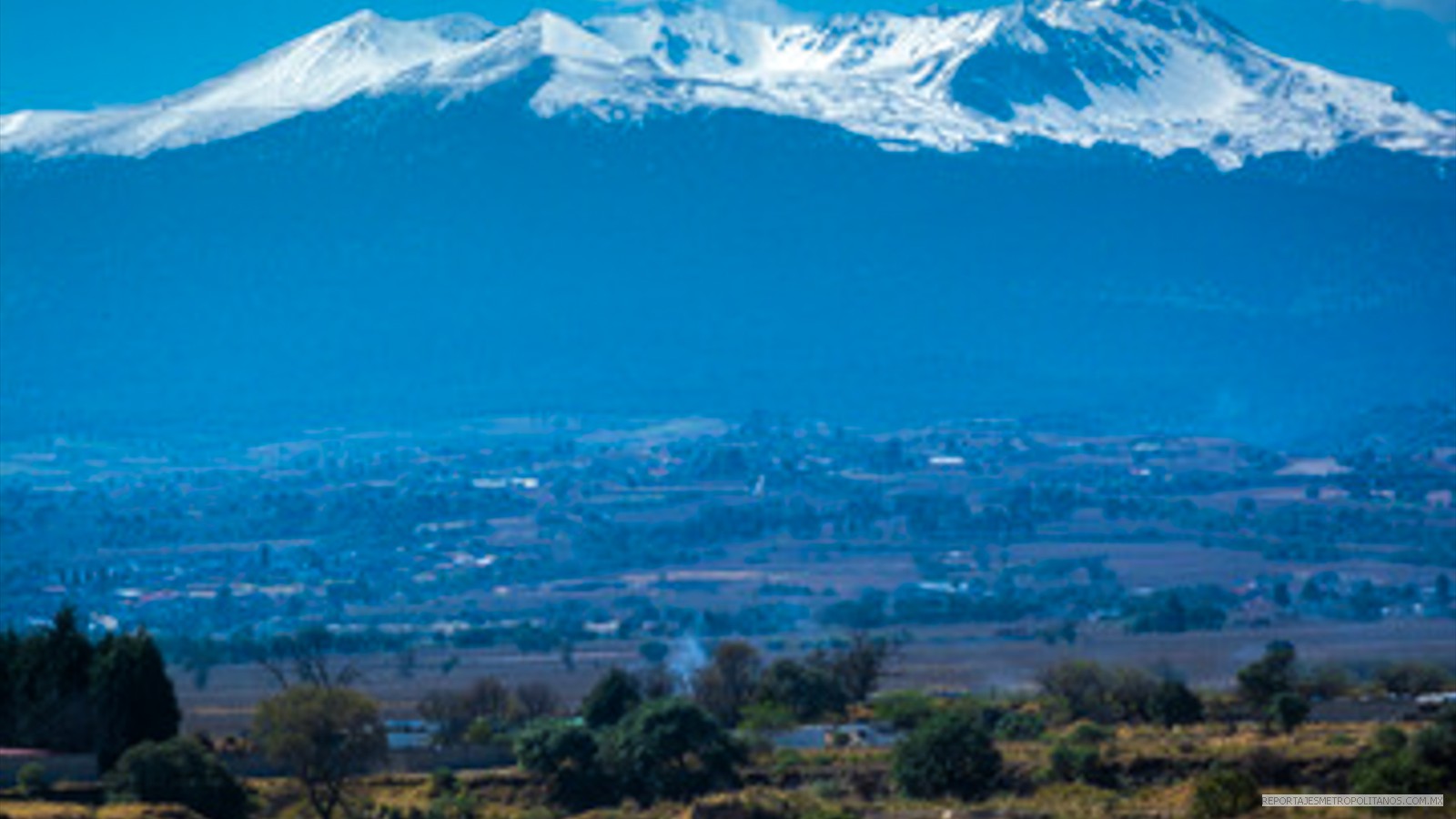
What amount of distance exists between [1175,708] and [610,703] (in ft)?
37.7

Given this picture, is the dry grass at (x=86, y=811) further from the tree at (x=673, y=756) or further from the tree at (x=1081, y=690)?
the tree at (x=1081, y=690)

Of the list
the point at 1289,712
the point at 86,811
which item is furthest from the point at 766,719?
the point at 86,811

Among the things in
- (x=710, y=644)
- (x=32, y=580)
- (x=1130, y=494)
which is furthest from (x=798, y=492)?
(x=710, y=644)

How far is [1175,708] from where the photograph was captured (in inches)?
2291

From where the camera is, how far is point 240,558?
15975cm

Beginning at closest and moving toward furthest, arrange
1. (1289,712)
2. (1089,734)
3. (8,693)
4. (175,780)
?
1. (175,780)
2. (8,693)
3. (1289,712)
4. (1089,734)

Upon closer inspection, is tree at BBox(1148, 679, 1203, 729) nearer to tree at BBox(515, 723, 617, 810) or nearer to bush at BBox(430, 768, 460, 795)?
tree at BBox(515, 723, 617, 810)

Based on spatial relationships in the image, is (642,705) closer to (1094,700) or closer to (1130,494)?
(1094,700)

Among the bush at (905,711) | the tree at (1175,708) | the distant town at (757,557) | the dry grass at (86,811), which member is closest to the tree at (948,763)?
the bush at (905,711)

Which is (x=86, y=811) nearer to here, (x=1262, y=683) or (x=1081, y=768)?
→ (x=1081, y=768)

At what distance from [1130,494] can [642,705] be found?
4964 inches

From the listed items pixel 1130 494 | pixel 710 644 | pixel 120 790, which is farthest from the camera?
pixel 1130 494

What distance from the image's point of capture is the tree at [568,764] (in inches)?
2023

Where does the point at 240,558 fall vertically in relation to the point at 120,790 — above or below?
above
